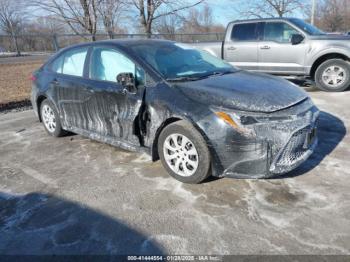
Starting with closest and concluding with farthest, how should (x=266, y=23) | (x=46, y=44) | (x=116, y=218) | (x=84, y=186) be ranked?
(x=116, y=218)
(x=84, y=186)
(x=266, y=23)
(x=46, y=44)

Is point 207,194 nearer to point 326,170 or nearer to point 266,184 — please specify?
point 266,184

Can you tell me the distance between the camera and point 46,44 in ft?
80.5

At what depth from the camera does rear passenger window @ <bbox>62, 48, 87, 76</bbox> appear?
14.9ft

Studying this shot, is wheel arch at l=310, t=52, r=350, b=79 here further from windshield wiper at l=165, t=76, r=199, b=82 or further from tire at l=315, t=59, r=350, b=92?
windshield wiper at l=165, t=76, r=199, b=82

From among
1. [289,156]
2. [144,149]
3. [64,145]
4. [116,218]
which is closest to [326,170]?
[289,156]

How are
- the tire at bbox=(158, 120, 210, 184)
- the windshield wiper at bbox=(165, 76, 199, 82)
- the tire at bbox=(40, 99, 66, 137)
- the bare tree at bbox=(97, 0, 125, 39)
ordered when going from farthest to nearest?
the bare tree at bbox=(97, 0, 125, 39) < the tire at bbox=(40, 99, 66, 137) < the windshield wiper at bbox=(165, 76, 199, 82) < the tire at bbox=(158, 120, 210, 184)

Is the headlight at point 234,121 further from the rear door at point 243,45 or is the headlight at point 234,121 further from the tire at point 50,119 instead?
the rear door at point 243,45

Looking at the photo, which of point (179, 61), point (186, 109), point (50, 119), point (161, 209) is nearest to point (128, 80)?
point (179, 61)

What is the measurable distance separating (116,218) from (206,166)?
3.41ft

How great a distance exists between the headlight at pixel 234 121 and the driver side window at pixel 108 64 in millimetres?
1333

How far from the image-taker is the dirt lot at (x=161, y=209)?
2.55 metres

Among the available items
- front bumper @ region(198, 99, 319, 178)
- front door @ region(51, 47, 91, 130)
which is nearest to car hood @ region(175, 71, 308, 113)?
front bumper @ region(198, 99, 319, 178)

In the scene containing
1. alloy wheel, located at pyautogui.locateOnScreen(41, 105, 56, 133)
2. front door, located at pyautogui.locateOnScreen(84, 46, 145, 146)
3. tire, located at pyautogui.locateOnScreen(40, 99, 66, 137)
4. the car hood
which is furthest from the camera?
alloy wheel, located at pyautogui.locateOnScreen(41, 105, 56, 133)

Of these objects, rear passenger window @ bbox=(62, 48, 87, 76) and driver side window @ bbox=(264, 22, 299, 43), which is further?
driver side window @ bbox=(264, 22, 299, 43)
